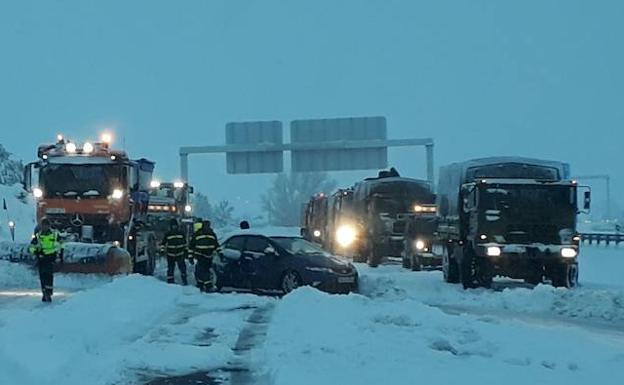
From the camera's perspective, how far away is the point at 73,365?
33.5ft

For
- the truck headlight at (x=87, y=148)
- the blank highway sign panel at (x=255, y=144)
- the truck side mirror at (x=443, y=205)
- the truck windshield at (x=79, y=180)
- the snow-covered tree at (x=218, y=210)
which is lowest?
the snow-covered tree at (x=218, y=210)

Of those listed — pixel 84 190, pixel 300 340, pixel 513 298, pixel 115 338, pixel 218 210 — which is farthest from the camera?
pixel 218 210

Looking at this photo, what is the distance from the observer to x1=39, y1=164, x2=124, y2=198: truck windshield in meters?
23.9

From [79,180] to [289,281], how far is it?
6505 millimetres

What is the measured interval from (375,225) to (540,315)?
47.9 feet

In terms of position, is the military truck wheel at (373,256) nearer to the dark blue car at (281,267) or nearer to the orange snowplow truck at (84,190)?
the orange snowplow truck at (84,190)

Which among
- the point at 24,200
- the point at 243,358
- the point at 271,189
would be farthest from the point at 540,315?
the point at 271,189

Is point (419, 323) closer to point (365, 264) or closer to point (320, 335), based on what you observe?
point (320, 335)

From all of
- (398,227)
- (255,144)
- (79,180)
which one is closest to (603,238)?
(255,144)

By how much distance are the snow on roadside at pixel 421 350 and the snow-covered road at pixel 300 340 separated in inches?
0.8

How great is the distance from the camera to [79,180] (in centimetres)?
2405

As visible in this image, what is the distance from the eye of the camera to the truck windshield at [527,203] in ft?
72.0

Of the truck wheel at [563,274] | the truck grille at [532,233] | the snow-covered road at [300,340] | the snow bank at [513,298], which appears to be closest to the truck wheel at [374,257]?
the snow bank at [513,298]

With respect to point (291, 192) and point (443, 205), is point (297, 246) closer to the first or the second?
point (443, 205)
